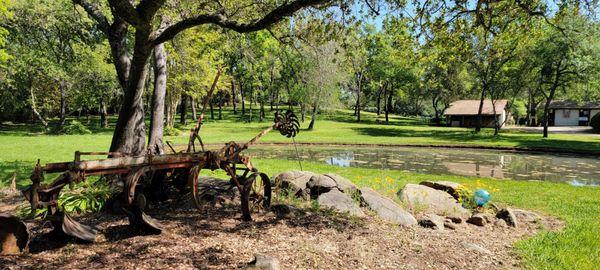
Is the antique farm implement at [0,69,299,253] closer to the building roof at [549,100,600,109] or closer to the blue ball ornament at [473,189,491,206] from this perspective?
the blue ball ornament at [473,189,491,206]

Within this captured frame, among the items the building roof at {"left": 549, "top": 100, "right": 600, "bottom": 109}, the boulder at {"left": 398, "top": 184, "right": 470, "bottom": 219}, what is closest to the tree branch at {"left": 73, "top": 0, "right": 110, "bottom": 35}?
the boulder at {"left": 398, "top": 184, "right": 470, "bottom": 219}

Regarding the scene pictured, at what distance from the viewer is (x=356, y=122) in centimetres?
6275

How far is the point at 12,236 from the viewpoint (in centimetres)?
497

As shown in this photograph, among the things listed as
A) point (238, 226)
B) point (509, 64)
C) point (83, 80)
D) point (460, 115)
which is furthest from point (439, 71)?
point (238, 226)

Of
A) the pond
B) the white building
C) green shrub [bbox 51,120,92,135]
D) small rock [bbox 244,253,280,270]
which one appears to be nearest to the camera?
small rock [bbox 244,253,280,270]

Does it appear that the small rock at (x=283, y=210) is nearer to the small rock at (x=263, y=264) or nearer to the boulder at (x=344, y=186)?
the boulder at (x=344, y=186)

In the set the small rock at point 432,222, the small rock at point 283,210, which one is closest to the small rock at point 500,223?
the small rock at point 432,222

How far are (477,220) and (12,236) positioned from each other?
847cm

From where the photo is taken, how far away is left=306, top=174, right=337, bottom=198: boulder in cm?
909

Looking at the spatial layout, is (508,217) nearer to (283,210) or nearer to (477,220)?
(477,220)

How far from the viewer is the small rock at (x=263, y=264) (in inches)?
184

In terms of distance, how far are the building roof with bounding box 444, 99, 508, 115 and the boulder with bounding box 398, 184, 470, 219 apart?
2170 inches

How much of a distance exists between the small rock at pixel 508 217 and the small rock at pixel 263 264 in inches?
249

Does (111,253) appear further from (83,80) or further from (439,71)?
(439,71)
